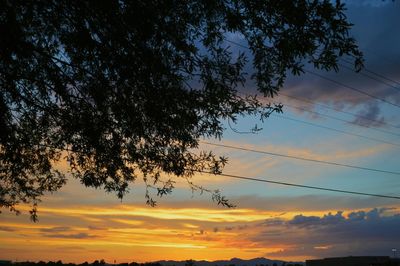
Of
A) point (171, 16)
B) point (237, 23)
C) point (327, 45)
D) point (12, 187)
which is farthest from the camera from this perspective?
point (12, 187)

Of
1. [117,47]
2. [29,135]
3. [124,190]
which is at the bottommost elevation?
[124,190]

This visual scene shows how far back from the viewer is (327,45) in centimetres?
841

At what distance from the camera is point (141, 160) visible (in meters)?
11.9

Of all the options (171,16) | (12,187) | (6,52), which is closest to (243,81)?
(171,16)

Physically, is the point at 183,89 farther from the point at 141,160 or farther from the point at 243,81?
the point at 141,160

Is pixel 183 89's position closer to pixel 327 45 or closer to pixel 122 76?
pixel 122 76

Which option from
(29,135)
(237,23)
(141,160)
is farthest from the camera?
(29,135)

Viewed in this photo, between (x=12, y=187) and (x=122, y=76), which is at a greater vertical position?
(x=122, y=76)

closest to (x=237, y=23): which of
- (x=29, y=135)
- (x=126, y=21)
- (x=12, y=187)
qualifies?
(x=126, y=21)

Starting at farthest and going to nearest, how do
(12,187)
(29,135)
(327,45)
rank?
(12,187), (29,135), (327,45)

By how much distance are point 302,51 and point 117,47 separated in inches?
141

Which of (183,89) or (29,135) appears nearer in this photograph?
(183,89)

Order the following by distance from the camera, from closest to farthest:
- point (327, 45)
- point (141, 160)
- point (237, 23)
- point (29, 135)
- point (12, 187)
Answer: point (327, 45) → point (237, 23) → point (141, 160) → point (29, 135) → point (12, 187)

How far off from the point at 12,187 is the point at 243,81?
8748 millimetres
